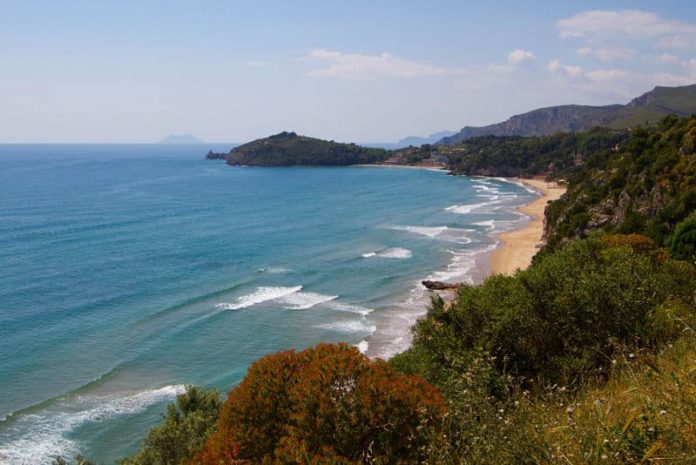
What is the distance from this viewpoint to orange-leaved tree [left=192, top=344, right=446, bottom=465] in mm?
9297

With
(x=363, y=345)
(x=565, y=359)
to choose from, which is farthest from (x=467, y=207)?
(x=565, y=359)

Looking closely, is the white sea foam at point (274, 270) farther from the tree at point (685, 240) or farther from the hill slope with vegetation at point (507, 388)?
the tree at point (685, 240)

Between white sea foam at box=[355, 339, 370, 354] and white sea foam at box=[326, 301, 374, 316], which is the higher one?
white sea foam at box=[326, 301, 374, 316]

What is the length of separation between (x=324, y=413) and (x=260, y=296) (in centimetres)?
3704

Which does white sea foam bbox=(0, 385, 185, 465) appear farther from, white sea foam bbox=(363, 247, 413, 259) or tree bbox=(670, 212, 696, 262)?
white sea foam bbox=(363, 247, 413, 259)

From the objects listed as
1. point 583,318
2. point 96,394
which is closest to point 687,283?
point 583,318

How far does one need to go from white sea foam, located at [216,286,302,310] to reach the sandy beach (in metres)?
18.3

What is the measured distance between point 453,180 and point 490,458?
5902 inches

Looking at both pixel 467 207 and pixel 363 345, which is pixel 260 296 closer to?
pixel 363 345

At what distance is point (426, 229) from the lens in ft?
251

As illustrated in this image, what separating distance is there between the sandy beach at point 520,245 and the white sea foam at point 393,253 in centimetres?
950

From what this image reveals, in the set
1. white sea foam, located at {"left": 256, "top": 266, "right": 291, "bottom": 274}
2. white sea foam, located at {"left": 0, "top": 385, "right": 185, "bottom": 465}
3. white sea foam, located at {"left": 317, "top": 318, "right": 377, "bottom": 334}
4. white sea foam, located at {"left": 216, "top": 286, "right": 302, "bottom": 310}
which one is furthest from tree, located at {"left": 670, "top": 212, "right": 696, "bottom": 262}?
white sea foam, located at {"left": 256, "top": 266, "right": 291, "bottom": 274}

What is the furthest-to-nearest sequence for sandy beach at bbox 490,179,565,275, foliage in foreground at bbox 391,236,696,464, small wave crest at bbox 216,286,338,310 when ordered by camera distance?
sandy beach at bbox 490,179,565,275
small wave crest at bbox 216,286,338,310
foliage in foreground at bbox 391,236,696,464

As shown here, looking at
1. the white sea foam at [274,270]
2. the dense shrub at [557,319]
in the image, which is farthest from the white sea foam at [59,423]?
the white sea foam at [274,270]
